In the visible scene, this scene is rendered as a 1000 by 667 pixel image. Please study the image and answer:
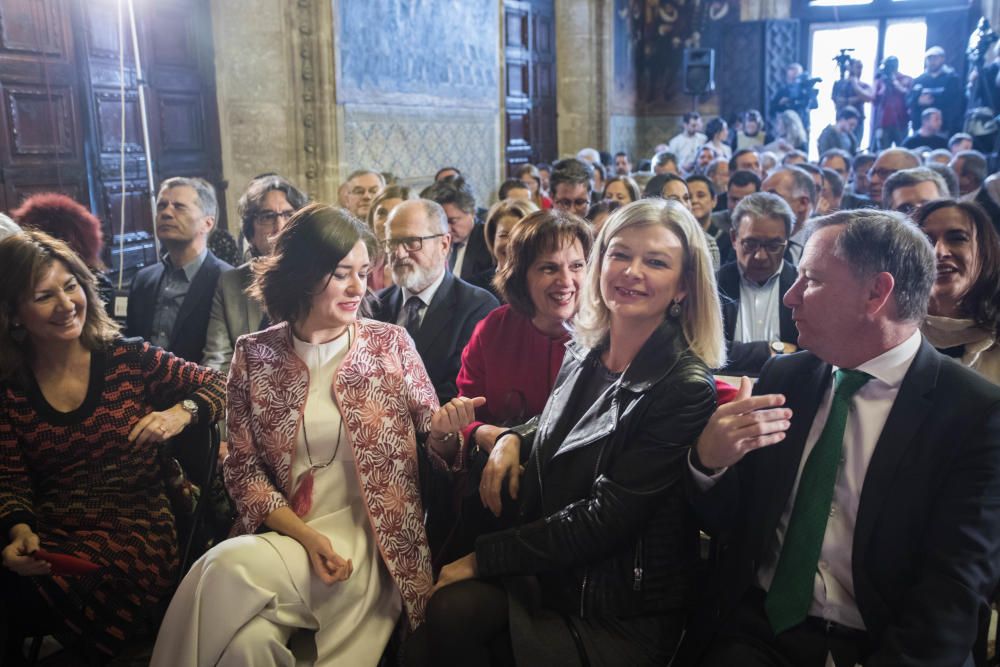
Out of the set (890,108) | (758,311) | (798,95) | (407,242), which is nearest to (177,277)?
(407,242)

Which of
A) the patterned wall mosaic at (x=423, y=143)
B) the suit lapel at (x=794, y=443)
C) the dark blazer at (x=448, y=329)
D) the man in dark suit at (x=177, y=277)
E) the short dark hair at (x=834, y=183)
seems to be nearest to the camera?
the suit lapel at (x=794, y=443)

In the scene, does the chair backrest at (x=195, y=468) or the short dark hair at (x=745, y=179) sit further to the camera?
the short dark hair at (x=745, y=179)

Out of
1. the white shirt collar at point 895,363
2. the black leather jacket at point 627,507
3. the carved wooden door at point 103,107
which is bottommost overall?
the black leather jacket at point 627,507

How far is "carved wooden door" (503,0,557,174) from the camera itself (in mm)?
11953

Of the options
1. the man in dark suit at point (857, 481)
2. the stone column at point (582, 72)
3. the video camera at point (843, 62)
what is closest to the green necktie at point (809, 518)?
the man in dark suit at point (857, 481)

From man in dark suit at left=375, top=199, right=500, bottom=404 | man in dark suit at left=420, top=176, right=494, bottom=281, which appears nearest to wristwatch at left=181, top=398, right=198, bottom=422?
man in dark suit at left=375, top=199, right=500, bottom=404

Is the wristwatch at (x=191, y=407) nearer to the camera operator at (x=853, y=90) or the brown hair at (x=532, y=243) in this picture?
the brown hair at (x=532, y=243)

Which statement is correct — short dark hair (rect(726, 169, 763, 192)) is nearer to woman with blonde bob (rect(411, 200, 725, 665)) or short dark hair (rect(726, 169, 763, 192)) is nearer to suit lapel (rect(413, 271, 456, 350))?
suit lapel (rect(413, 271, 456, 350))

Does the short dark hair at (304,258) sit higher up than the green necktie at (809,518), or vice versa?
the short dark hair at (304,258)

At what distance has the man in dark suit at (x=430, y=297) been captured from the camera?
334cm

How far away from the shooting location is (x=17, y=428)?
8.36ft

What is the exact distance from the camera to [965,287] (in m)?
2.70

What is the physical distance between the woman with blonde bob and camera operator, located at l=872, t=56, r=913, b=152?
12.7m

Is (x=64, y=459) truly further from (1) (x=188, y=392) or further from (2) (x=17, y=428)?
(1) (x=188, y=392)
